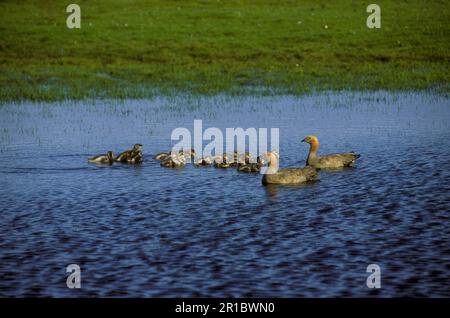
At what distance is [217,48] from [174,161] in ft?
81.7

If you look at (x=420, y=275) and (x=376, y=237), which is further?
(x=376, y=237)

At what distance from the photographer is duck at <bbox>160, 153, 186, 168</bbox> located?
22.3m

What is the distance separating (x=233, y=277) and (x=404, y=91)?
2365 centimetres

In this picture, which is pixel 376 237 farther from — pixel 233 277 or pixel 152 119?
pixel 152 119

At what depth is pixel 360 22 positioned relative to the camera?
164 ft

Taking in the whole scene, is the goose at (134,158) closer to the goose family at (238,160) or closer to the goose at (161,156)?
the goose family at (238,160)

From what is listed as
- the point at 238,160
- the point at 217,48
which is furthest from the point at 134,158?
the point at 217,48

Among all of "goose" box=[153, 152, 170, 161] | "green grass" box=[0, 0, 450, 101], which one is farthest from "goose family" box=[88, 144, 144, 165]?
"green grass" box=[0, 0, 450, 101]

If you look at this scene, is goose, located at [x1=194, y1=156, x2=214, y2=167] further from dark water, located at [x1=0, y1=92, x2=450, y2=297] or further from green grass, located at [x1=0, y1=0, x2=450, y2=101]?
green grass, located at [x1=0, y1=0, x2=450, y2=101]

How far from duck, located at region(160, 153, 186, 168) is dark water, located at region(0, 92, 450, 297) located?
0.26 metres

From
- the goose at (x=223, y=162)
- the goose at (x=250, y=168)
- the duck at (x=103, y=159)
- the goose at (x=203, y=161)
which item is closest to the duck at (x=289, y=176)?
the goose at (x=250, y=168)

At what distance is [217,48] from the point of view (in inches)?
1829

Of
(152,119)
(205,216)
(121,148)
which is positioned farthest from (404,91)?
(205,216)

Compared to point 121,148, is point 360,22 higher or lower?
higher
